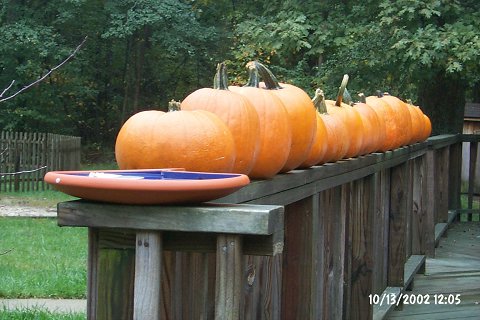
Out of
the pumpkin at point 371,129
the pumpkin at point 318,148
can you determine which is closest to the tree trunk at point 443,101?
the pumpkin at point 371,129

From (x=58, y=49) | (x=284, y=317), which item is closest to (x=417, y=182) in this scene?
(x=284, y=317)

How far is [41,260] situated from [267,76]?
6.34 meters

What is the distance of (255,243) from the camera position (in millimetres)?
1665

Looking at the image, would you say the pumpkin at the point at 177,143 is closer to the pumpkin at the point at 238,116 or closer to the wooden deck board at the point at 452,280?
the pumpkin at the point at 238,116

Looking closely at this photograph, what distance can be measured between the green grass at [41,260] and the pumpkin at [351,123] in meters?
1.76

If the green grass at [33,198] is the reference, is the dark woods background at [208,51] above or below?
above

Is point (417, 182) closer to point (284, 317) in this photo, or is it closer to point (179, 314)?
point (284, 317)

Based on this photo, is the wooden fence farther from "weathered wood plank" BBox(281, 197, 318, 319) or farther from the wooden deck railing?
"weathered wood plank" BBox(281, 197, 318, 319)

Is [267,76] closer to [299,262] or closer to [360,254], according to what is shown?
[299,262]

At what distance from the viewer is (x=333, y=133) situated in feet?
11.6

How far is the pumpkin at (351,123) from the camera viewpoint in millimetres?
3906

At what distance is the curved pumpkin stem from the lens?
9.48 ft

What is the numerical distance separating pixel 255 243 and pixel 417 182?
508 cm

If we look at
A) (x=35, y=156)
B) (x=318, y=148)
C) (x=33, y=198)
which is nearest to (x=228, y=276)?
(x=318, y=148)
